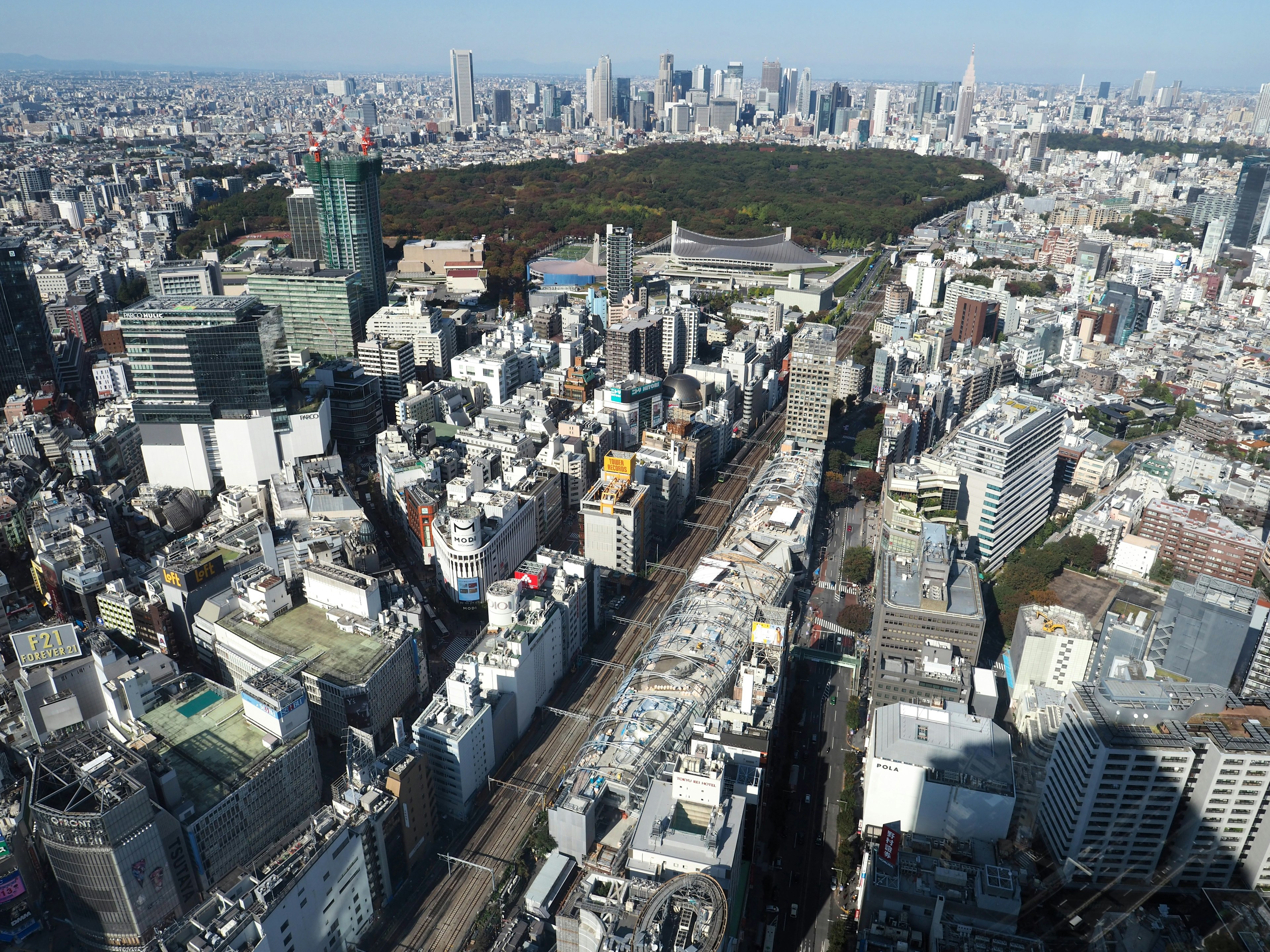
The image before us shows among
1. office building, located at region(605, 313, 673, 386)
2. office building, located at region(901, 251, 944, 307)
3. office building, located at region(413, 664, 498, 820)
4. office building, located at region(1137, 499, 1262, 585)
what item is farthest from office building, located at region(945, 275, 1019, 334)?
office building, located at region(413, 664, 498, 820)

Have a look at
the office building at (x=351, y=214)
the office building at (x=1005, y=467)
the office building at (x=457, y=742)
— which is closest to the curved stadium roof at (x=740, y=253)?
the office building at (x=351, y=214)

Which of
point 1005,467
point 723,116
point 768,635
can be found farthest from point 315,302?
point 723,116

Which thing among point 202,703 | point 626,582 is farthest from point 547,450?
point 202,703

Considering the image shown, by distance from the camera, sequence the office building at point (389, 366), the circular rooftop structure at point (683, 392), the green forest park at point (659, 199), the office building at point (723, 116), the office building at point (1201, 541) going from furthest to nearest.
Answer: the office building at point (723, 116) < the green forest park at point (659, 199) < the office building at point (389, 366) < the circular rooftop structure at point (683, 392) < the office building at point (1201, 541)

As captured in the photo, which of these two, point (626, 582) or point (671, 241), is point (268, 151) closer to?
point (671, 241)

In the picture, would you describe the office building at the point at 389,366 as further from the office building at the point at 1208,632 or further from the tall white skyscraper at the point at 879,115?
the tall white skyscraper at the point at 879,115

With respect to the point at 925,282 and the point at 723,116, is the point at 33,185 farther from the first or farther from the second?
the point at 723,116
